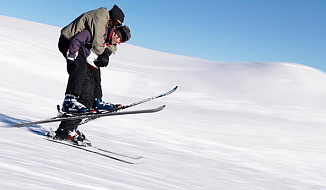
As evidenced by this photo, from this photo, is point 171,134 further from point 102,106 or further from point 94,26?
point 94,26

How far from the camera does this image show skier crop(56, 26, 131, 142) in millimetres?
4191

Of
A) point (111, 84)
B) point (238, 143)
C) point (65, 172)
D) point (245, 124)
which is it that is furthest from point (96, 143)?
point (111, 84)

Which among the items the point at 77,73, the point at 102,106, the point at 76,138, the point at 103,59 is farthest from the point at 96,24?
the point at 76,138

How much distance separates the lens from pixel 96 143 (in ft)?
16.4

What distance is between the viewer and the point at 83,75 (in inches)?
168

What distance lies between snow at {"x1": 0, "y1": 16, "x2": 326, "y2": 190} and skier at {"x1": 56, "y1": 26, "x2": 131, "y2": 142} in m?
0.49

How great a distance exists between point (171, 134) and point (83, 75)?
3.22 metres

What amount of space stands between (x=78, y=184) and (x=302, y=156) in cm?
527

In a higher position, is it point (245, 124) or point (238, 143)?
point (245, 124)

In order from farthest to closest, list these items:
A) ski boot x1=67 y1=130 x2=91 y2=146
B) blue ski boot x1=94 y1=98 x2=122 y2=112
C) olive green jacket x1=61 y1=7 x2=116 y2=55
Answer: blue ski boot x1=94 y1=98 x2=122 y2=112, ski boot x1=67 y1=130 x2=91 y2=146, olive green jacket x1=61 y1=7 x2=116 y2=55

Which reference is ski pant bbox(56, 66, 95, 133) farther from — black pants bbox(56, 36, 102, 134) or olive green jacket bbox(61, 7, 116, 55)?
olive green jacket bbox(61, 7, 116, 55)

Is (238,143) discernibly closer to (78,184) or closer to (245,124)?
(245,124)

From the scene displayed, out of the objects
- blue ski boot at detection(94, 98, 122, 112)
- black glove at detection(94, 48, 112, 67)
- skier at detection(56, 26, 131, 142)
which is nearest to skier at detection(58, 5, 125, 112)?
skier at detection(56, 26, 131, 142)

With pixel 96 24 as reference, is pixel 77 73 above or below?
below
